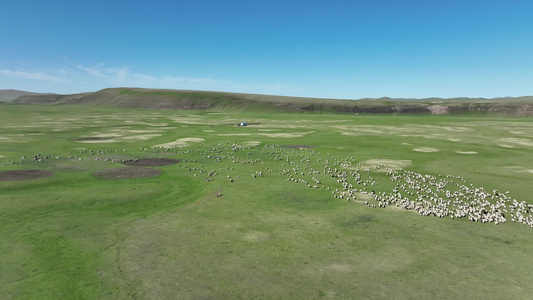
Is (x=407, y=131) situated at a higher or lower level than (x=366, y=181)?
higher

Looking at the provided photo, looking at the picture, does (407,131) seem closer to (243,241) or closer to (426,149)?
(426,149)

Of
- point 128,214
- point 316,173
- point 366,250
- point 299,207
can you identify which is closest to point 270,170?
point 316,173

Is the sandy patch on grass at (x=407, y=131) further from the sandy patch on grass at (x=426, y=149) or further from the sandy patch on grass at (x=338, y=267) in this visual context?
the sandy patch on grass at (x=338, y=267)

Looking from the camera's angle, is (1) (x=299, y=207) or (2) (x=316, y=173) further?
(2) (x=316, y=173)

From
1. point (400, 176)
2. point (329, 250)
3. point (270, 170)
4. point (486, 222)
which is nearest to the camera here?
point (329, 250)

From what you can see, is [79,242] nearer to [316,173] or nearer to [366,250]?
[366,250]

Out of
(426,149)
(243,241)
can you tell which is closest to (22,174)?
(243,241)
